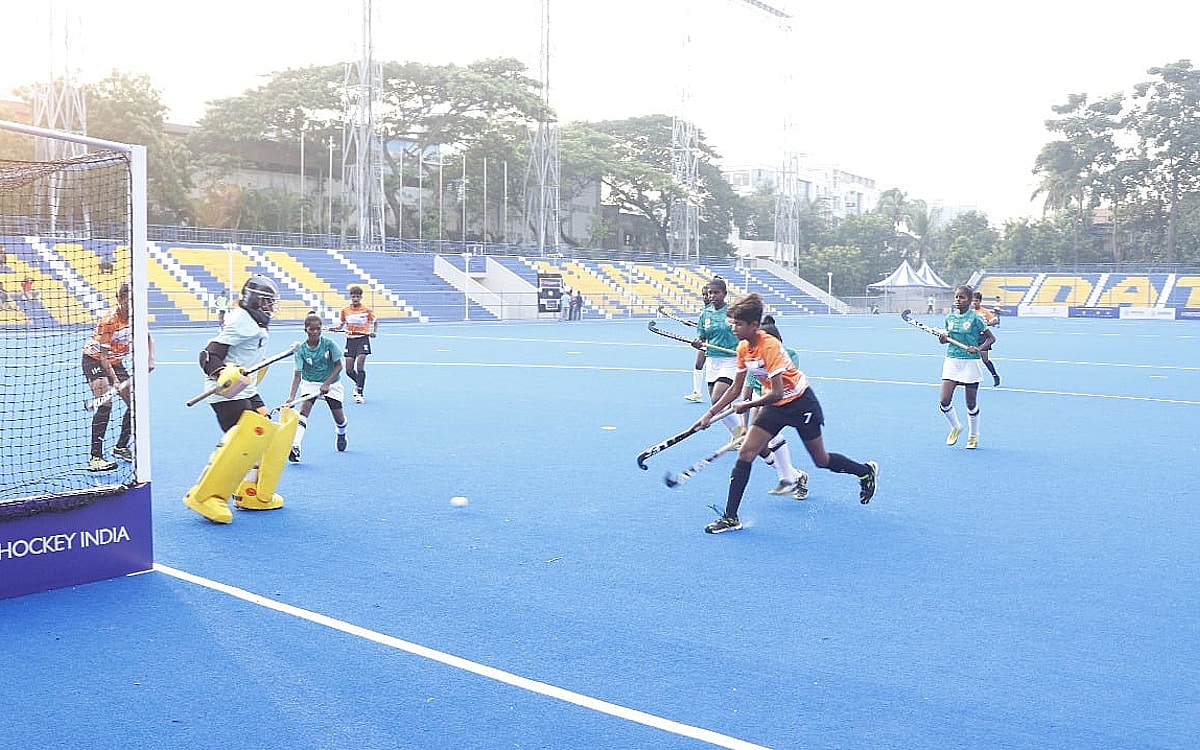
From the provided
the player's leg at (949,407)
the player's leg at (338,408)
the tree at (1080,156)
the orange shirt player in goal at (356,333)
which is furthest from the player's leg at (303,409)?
the tree at (1080,156)

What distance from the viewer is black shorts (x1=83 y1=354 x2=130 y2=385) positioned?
32.4 ft

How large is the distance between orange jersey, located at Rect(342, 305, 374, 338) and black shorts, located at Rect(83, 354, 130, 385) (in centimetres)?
422

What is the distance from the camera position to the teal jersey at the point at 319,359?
33.1 ft

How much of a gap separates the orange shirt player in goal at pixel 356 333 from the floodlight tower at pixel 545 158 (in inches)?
1384

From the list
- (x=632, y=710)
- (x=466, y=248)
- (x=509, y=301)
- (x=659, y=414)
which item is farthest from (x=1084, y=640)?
(x=466, y=248)

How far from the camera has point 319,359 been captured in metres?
10.1

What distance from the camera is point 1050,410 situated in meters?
14.5

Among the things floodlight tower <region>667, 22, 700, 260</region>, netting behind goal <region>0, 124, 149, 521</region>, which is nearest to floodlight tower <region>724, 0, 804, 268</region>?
floodlight tower <region>667, 22, 700, 260</region>

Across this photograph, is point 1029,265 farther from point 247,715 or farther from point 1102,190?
point 247,715

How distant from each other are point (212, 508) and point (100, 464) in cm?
275

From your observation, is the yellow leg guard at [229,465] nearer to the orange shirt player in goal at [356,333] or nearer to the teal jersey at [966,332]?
the orange shirt player in goal at [356,333]

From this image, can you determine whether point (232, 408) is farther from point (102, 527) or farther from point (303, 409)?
point (303, 409)

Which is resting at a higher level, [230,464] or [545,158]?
[545,158]

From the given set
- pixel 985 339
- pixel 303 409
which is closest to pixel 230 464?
pixel 303 409
